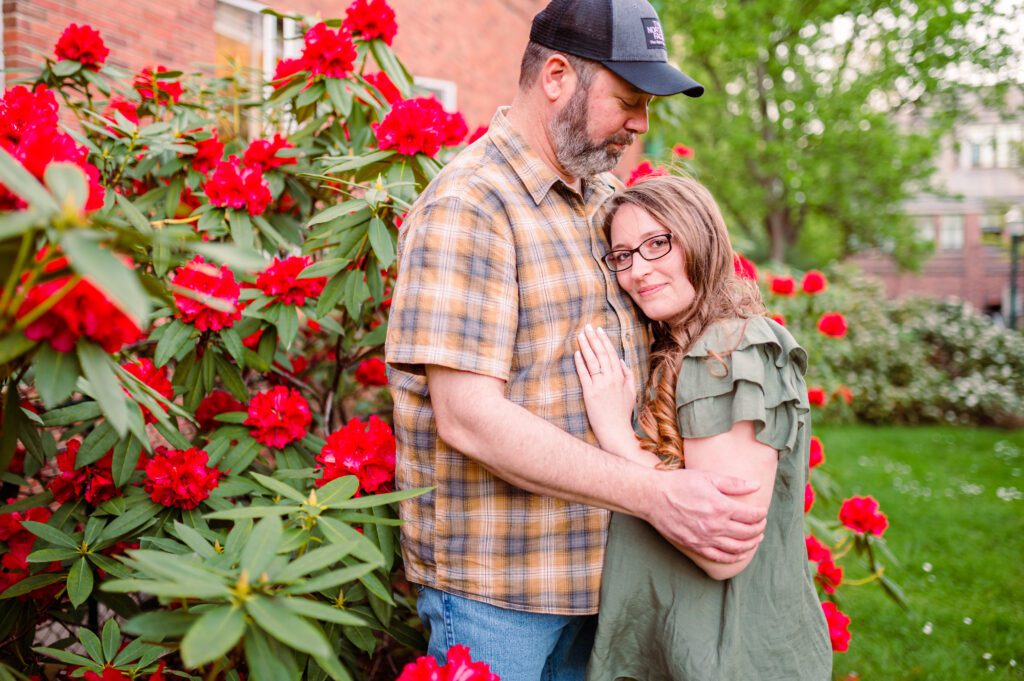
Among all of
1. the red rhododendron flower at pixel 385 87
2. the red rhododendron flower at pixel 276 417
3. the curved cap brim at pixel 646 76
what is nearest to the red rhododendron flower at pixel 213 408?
the red rhododendron flower at pixel 276 417

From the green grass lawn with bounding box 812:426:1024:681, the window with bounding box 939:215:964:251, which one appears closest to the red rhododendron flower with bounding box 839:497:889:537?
the green grass lawn with bounding box 812:426:1024:681

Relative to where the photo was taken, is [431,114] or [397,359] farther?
[431,114]

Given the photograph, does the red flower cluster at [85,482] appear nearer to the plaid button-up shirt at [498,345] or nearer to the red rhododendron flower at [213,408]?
the red rhododendron flower at [213,408]

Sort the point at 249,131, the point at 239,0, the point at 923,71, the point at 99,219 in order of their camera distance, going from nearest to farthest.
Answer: the point at 99,219, the point at 249,131, the point at 239,0, the point at 923,71

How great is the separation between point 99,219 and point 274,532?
524mm

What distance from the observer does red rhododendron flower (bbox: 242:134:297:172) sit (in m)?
2.54

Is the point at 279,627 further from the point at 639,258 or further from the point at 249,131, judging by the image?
the point at 249,131

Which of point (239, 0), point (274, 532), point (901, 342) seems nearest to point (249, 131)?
point (239, 0)

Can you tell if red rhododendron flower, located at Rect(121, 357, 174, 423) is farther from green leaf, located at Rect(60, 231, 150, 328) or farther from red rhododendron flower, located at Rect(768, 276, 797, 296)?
red rhododendron flower, located at Rect(768, 276, 797, 296)

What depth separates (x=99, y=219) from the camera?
95 cm

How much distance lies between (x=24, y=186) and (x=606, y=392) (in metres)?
1.19

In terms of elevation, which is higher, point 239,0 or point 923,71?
point 923,71

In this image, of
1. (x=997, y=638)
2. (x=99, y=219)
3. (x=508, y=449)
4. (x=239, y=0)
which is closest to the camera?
(x=99, y=219)

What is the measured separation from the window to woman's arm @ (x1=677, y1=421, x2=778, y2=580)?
3251cm
